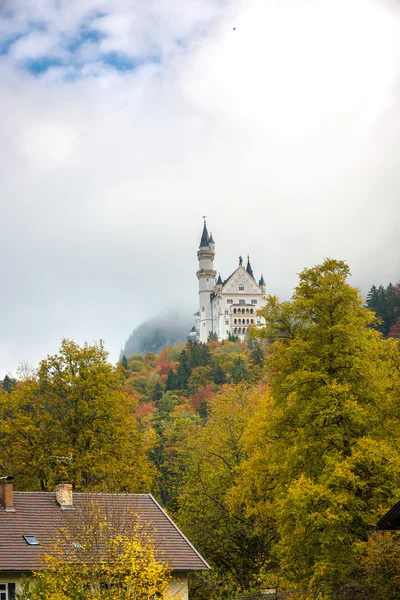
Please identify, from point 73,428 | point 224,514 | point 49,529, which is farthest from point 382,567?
point 73,428

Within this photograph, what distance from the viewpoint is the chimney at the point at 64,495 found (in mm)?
39625

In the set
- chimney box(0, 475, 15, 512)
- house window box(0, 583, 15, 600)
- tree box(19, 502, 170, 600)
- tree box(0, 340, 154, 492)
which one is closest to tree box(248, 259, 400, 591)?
tree box(19, 502, 170, 600)

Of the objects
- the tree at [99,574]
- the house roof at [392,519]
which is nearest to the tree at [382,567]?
the house roof at [392,519]

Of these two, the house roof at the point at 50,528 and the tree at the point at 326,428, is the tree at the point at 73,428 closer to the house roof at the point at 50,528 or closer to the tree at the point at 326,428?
the house roof at the point at 50,528

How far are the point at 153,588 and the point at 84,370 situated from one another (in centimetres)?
2744

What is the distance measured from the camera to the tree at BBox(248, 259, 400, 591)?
3250 centimetres

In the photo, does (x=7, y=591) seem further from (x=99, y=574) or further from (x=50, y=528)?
(x=99, y=574)

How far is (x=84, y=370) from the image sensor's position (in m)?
55.2

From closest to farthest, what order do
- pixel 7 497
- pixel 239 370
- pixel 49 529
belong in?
pixel 49 529 < pixel 7 497 < pixel 239 370

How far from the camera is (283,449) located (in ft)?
120

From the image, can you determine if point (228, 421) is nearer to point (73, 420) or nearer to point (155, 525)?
point (73, 420)

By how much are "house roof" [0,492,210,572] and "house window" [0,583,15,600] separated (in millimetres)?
717

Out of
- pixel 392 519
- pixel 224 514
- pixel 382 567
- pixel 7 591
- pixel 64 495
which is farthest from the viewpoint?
pixel 224 514

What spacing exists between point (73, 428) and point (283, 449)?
19.8 metres
